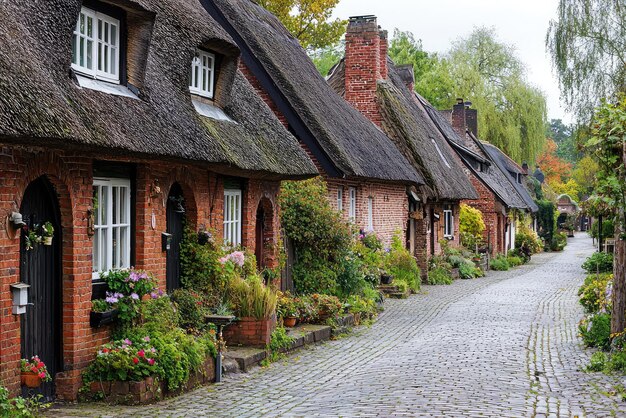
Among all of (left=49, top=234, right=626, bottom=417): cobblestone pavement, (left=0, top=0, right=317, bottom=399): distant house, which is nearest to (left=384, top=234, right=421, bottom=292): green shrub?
(left=49, top=234, right=626, bottom=417): cobblestone pavement

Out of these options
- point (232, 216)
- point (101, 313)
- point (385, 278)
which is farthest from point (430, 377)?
point (385, 278)

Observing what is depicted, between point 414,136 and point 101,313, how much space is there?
61.2ft

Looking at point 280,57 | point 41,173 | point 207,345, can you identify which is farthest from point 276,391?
point 280,57

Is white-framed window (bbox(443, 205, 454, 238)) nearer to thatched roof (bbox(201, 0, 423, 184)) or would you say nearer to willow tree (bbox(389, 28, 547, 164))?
thatched roof (bbox(201, 0, 423, 184))

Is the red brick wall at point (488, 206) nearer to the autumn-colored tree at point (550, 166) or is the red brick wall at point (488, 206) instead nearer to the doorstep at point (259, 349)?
the doorstep at point (259, 349)

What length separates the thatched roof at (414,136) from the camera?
26.5 m

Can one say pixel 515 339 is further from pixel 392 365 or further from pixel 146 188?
pixel 146 188

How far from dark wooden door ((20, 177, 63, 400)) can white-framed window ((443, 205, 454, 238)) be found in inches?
975

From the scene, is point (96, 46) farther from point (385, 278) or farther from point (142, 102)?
point (385, 278)

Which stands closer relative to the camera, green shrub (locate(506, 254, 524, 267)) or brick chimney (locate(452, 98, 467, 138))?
brick chimney (locate(452, 98, 467, 138))

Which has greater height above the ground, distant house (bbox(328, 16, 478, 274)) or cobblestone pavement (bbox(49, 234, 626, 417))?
distant house (bbox(328, 16, 478, 274))

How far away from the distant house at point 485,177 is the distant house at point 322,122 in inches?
449

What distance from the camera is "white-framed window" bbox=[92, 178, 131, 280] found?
34.0 feet

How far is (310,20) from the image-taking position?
32750 mm
